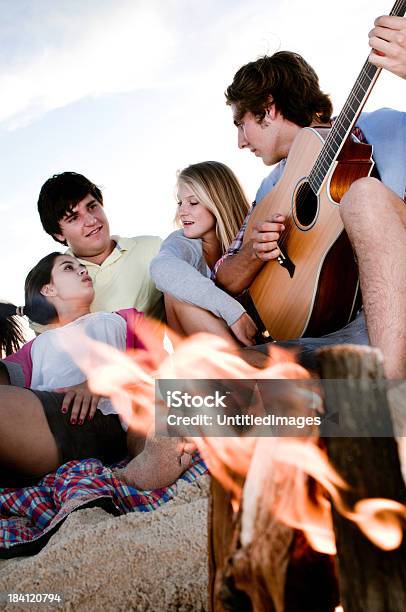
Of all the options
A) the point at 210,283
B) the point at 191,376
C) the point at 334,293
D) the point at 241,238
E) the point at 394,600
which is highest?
the point at 241,238

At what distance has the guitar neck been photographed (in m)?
2.20

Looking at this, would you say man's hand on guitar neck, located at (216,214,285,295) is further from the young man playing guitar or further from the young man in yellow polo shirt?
the young man in yellow polo shirt

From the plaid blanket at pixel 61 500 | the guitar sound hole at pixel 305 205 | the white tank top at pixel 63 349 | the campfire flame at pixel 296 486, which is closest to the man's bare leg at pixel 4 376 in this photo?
the white tank top at pixel 63 349

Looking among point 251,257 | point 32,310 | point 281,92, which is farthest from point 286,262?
point 32,310

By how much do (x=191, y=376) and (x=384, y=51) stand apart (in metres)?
1.23

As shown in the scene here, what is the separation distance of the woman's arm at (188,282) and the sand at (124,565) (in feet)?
3.50

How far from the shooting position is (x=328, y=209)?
2.34 metres

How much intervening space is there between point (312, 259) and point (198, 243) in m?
1.05

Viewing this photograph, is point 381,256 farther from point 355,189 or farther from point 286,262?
point 286,262

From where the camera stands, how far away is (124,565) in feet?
5.01

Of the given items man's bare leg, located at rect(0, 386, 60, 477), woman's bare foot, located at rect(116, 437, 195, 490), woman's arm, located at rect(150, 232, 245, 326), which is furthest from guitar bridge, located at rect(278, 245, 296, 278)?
man's bare leg, located at rect(0, 386, 60, 477)

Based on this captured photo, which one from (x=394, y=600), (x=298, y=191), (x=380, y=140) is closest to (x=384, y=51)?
(x=380, y=140)

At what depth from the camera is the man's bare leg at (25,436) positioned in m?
2.20

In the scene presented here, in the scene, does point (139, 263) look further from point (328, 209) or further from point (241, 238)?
point (328, 209)
